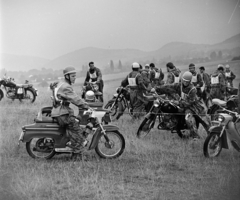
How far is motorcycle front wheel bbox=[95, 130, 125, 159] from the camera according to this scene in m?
5.94

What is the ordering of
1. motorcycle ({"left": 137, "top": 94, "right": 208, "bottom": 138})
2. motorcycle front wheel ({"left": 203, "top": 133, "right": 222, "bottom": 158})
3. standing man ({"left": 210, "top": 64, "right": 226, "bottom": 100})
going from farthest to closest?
standing man ({"left": 210, "top": 64, "right": 226, "bottom": 100})
motorcycle ({"left": 137, "top": 94, "right": 208, "bottom": 138})
motorcycle front wheel ({"left": 203, "top": 133, "right": 222, "bottom": 158})

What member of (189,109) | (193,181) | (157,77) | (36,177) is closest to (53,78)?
(157,77)

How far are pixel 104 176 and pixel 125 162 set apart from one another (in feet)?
2.30

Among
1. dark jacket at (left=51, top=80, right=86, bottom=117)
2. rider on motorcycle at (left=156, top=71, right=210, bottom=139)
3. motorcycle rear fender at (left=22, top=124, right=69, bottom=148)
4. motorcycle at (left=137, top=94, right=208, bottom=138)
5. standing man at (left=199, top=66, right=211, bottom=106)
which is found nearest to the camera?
dark jacket at (left=51, top=80, right=86, bottom=117)

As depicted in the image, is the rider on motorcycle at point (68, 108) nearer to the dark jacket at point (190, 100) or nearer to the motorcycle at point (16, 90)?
the dark jacket at point (190, 100)

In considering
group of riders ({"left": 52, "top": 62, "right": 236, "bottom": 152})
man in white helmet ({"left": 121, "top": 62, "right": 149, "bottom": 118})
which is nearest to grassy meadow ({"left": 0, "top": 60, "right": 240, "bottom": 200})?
group of riders ({"left": 52, "top": 62, "right": 236, "bottom": 152})

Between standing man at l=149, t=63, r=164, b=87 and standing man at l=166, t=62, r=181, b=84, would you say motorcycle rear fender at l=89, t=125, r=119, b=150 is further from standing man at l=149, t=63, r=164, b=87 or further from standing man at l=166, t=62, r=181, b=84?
standing man at l=149, t=63, r=164, b=87

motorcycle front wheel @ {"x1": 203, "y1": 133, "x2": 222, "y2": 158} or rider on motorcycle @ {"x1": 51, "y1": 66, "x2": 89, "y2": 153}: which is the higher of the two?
rider on motorcycle @ {"x1": 51, "y1": 66, "x2": 89, "y2": 153}

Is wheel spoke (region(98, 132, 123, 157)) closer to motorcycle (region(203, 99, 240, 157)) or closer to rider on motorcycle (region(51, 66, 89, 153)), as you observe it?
rider on motorcycle (region(51, 66, 89, 153))

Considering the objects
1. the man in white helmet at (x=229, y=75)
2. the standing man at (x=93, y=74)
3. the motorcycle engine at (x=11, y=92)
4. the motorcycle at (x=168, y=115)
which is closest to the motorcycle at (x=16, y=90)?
the motorcycle engine at (x=11, y=92)

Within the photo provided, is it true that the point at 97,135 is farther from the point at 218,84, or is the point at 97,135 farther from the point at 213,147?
the point at 218,84

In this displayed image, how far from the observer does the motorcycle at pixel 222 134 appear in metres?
5.84

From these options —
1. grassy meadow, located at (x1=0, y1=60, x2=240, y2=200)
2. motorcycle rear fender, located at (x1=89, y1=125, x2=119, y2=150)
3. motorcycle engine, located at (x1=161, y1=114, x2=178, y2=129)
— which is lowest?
grassy meadow, located at (x1=0, y1=60, x2=240, y2=200)

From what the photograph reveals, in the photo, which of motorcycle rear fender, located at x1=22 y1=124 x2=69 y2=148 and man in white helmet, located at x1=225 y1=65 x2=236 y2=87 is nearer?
motorcycle rear fender, located at x1=22 y1=124 x2=69 y2=148
